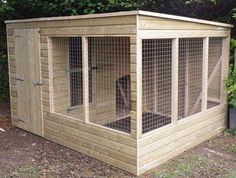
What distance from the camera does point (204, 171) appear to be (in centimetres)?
457

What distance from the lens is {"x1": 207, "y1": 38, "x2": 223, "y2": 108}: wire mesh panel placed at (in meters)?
6.09

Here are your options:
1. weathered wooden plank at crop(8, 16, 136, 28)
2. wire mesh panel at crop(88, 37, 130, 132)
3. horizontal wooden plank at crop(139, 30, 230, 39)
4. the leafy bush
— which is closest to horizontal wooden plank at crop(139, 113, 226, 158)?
the leafy bush

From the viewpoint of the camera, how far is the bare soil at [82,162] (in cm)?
450

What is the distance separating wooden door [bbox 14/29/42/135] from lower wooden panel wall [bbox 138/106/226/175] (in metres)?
2.39

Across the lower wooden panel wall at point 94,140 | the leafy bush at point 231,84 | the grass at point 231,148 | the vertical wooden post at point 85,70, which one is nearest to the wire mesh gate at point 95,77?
the lower wooden panel wall at point 94,140

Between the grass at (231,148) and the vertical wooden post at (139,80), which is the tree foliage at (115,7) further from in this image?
the vertical wooden post at (139,80)

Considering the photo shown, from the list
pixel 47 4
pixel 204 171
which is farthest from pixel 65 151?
pixel 47 4

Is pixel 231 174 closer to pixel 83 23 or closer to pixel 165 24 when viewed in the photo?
pixel 165 24

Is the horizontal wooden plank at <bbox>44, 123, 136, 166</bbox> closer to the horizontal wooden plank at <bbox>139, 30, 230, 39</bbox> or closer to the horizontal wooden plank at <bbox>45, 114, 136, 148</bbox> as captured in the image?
the horizontal wooden plank at <bbox>45, 114, 136, 148</bbox>

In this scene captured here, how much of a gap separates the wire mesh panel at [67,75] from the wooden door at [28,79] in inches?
13.6

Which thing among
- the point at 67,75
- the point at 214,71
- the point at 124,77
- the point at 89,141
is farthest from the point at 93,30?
the point at 214,71

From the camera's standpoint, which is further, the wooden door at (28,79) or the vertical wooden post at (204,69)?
the wooden door at (28,79)

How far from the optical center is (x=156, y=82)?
5898 millimetres

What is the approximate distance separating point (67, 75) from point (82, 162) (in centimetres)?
173
